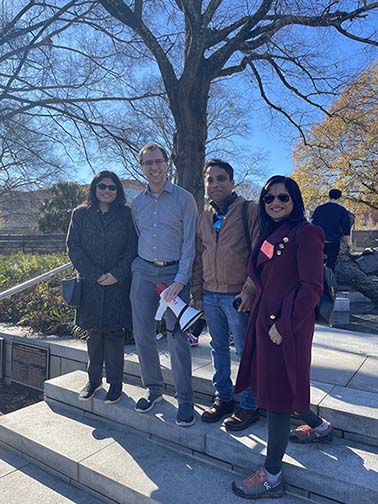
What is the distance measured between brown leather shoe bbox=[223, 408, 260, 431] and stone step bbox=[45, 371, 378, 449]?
31 centimetres

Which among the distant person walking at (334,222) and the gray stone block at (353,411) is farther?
the distant person walking at (334,222)

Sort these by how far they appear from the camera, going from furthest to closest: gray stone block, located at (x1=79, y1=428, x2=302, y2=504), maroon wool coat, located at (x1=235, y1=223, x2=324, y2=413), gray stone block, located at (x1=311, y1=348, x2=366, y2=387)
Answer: gray stone block, located at (x1=311, y1=348, x2=366, y2=387) → gray stone block, located at (x1=79, y1=428, x2=302, y2=504) → maroon wool coat, located at (x1=235, y1=223, x2=324, y2=413)

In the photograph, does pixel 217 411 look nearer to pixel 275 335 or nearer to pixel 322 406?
pixel 322 406

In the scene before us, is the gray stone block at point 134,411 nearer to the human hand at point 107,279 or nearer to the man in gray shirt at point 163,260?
the man in gray shirt at point 163,260

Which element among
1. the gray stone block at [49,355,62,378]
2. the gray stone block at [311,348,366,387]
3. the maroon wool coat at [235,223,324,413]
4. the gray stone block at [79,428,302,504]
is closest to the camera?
the maroon wool coat at [235,223,324,413]

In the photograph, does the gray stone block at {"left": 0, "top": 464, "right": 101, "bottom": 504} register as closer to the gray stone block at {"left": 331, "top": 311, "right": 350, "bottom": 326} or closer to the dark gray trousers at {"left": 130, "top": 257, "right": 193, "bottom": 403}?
the dark gray trousers at {"left": 130, "top": 257, "right": 193, "bottom": 403}

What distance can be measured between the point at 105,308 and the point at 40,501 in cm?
137

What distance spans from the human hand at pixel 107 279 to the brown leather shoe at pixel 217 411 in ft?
4.01

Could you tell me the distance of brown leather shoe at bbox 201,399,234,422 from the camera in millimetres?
2959

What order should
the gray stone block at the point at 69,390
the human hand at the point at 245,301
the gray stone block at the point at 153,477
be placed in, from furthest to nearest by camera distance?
1. the gray stone block at the point at 69,390
2. the human hand at the point at 245,301
3. the gray stone block at the point at 153,477

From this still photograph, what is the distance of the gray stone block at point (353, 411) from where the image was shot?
2627mm

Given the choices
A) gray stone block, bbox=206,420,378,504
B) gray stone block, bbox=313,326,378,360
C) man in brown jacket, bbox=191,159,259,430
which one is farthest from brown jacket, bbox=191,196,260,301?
gray stone block, bbox=313,326,378,360

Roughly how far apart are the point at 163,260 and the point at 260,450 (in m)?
1.45

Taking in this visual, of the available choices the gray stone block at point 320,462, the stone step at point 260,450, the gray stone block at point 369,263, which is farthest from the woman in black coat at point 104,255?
the gray stone block at point 369,263
